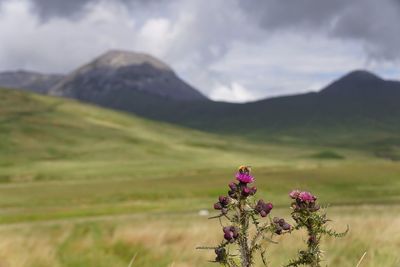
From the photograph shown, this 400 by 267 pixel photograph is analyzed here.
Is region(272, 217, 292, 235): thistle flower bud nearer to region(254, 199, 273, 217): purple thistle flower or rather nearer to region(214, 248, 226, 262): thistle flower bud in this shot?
region(254, 199, 273, 217): purple thistle flower

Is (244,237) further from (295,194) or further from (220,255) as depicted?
(295,194)

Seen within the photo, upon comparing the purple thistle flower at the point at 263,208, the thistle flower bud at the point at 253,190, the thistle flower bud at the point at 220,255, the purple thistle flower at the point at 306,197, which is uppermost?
the thistle flower bud at the point at 253,190

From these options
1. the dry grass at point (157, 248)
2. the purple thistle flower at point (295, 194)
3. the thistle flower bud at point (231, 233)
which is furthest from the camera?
the dry grass at point (157, 248)

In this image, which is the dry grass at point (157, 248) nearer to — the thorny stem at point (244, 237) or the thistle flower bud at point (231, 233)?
the thorny stem at point (244, 237)

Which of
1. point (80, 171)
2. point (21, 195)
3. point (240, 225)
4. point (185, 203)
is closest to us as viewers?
point (240, 225)

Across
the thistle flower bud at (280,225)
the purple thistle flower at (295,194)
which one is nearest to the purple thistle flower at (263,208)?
the thistle flower bud at (280,225)

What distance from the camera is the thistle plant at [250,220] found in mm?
4398

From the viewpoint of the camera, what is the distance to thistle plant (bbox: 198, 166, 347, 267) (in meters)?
4.40

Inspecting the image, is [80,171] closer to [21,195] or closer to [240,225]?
[21,195]

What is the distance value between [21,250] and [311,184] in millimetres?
64159

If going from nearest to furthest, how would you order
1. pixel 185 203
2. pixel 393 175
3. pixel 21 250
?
pixel 21 250 < pixel 185 203 < pixel 393 175

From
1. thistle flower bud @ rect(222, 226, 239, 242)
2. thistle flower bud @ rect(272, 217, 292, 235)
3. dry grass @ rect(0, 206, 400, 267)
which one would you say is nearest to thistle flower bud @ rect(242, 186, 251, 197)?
thistle flower bud @ rect(222, 226, 239, 242)

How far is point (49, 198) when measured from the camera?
8081 cm

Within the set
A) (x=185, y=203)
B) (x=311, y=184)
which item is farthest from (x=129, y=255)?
(x=311, y=184)
